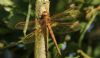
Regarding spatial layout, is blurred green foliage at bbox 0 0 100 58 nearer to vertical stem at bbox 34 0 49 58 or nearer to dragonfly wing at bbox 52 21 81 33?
dragonfly wing at bbox 52 21 81 33

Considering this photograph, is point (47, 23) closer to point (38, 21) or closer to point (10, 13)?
point (38, 21)

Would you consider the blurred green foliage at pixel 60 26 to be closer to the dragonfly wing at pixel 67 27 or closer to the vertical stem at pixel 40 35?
the dragonfly wing at pixel 67 27

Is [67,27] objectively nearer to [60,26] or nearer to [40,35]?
[60,26]

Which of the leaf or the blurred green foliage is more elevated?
the leaf

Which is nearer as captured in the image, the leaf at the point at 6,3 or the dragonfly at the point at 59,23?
the dragonfly at the point at 59,23

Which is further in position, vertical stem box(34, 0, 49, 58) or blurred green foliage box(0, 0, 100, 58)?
blurred green foliage box(0, 0, 100, 58)

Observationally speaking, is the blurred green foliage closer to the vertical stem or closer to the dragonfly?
the dragonfly

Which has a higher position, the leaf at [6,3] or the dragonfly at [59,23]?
the leaf at [6,3]

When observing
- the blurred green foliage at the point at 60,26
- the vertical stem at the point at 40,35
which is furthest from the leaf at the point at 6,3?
the vertical stem at the point at 40,35

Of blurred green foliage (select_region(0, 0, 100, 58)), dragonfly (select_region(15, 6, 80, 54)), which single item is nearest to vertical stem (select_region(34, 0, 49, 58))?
dragonfly (select_region(15, 6, 80, 54))
